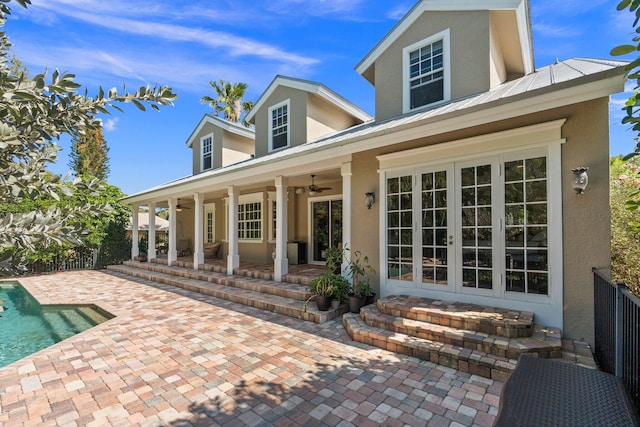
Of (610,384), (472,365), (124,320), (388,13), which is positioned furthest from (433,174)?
(124,320)

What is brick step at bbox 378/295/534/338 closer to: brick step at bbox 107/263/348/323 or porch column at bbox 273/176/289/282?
brick step at bbox 107/263/348/323

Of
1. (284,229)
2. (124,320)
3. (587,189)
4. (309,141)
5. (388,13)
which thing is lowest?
(124,320)

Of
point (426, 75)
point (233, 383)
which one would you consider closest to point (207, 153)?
point (426, 75)

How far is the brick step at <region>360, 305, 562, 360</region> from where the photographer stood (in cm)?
375

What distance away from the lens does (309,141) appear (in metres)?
10.1

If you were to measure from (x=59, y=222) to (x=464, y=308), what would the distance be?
204 inches

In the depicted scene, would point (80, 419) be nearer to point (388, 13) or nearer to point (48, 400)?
point (48, 400)

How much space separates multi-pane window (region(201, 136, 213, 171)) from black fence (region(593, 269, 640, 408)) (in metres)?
13.4

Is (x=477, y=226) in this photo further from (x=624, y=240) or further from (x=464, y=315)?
(x=624, y=240)

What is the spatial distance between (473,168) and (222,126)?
10.9 m

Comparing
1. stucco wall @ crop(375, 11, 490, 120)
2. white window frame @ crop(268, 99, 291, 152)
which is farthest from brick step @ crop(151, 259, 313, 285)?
stucco wall @ crop(375, 11, 490, 120)

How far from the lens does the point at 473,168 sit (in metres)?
5.20

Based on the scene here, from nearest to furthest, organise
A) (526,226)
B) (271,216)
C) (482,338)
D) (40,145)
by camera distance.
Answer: (40,145), (482,338), (526,226), (271,216)

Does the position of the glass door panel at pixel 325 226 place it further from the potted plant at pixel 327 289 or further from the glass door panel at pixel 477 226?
the glass door panel at pixel 477 226
